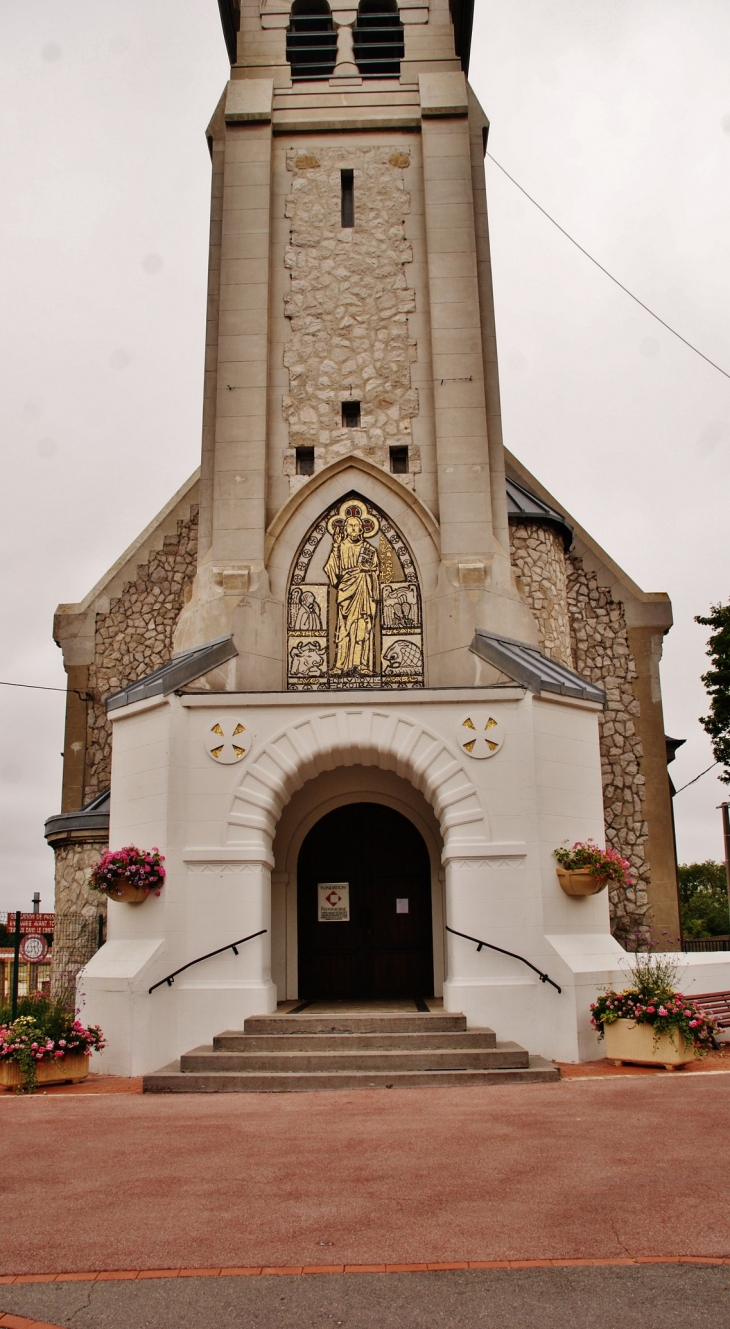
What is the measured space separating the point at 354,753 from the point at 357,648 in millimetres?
2065

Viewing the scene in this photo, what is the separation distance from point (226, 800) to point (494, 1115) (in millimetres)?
6015

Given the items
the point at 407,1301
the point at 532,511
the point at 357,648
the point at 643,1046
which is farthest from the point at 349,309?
the point at 407,1301

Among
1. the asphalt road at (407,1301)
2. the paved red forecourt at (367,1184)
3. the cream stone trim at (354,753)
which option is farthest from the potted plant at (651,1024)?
the asphalt road at (407,1301)

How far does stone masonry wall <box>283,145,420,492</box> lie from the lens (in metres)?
17.0

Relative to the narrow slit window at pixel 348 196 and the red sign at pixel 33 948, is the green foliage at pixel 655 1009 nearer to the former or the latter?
the red sign at pixel 33 948

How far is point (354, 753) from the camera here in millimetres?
14523

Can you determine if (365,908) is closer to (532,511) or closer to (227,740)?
(227,740)

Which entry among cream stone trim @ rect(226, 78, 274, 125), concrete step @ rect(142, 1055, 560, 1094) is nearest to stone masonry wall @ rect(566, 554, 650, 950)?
concrete step @ rect(142, 1055, 560, 1094)

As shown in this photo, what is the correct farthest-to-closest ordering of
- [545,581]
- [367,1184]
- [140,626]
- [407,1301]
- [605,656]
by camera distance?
[140,626]
[605,656]
[545,581]
[367,1184]
[407,1301]

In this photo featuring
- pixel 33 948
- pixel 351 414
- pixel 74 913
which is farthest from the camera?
pixel 74 913

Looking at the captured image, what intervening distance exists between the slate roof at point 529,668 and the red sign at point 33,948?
273 inches

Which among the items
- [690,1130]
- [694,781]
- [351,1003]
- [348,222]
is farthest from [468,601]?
[694,781]

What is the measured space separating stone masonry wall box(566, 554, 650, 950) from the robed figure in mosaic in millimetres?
6493

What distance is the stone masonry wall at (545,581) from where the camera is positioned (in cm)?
2023
